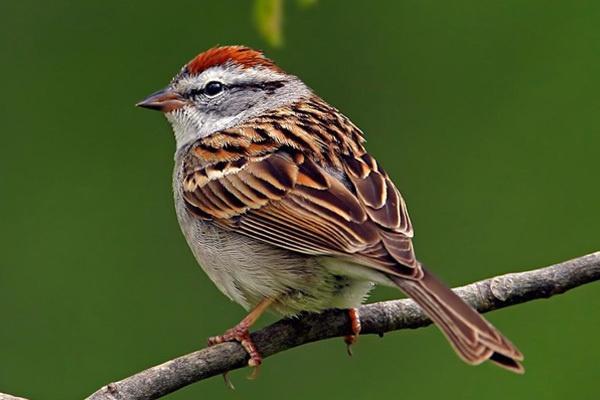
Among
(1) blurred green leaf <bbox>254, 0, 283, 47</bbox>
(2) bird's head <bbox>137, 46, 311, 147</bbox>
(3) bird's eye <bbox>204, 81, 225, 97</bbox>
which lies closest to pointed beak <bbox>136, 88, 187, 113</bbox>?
(2) bird's head <bbox>137, 46, 311, 147</bbox>

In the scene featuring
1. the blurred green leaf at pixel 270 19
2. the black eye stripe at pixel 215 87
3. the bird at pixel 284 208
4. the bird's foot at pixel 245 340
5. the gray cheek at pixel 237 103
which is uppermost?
the blurred green leaf at pixel 270 19

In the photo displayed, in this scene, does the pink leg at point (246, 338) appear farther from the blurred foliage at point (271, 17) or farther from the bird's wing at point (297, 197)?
the blurred foliage at point (271, 17)

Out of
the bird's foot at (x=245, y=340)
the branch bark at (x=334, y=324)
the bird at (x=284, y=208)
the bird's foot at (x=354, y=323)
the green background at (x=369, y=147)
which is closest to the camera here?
the branch bark at (x=334, y=324)

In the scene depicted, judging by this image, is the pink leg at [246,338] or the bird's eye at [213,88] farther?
the bird's eye at [213,88]

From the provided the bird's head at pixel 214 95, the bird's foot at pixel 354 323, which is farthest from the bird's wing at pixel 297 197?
the bird's foot at pixel 354 323

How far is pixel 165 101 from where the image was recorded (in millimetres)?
7469

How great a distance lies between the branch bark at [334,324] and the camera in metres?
5.71

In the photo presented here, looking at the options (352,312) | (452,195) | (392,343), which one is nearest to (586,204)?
(452,195)

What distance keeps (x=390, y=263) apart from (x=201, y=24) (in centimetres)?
447

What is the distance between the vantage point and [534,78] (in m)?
9.97

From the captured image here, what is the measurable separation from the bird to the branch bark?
0.25ft

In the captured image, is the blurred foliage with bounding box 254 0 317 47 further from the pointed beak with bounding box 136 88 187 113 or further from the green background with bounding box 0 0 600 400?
the green background with bounding box 0 0 600 400

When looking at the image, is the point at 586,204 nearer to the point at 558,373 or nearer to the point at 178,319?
the point at 558,373

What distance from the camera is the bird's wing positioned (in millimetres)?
6117
